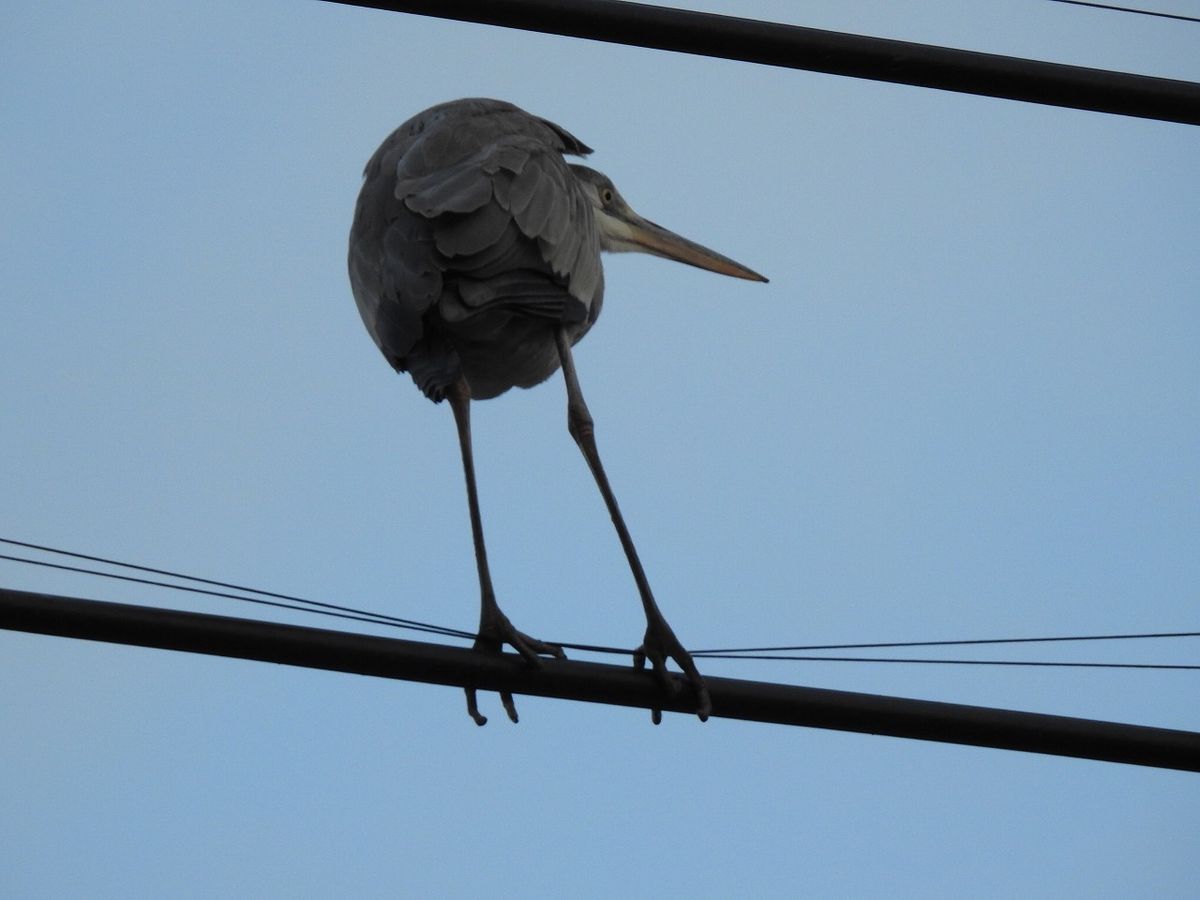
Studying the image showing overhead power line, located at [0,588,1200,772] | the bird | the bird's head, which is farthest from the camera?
the bird's head

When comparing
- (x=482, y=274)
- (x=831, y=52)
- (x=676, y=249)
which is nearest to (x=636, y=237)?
(x=676, y=249)

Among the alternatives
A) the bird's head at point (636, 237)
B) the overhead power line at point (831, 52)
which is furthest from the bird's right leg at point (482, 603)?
the bird's head at point (636, 237)

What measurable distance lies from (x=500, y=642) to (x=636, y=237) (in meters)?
3.90

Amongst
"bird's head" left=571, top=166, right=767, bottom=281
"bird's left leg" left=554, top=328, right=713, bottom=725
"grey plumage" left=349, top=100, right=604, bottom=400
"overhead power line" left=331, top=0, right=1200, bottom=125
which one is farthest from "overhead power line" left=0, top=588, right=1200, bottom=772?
"bird's head" left=571, top=166, right=767, bottom=281

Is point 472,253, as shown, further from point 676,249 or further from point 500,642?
point 676,249

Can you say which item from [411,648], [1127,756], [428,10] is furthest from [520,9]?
[1127,756]

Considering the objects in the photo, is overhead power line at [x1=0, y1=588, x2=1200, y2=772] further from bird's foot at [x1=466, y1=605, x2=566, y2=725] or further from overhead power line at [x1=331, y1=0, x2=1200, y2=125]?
overhead power line at [x1=331, y1=0, x2=1200, y2=125]

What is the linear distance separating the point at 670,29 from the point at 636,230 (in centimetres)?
375

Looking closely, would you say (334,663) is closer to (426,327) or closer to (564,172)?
(426,327)

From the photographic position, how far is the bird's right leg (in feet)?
19.3

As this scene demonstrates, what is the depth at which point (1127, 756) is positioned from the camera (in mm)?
5184

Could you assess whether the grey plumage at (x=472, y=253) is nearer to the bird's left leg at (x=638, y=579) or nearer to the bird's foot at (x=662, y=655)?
the bird's left leg at (x=638, y=579)

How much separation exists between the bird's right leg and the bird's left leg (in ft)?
1.32

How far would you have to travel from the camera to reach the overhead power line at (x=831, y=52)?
5656 mm
